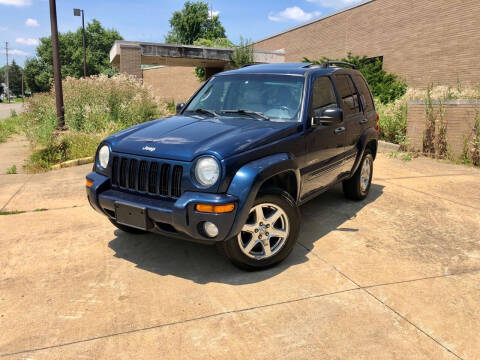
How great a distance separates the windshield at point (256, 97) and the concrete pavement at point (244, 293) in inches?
56.4

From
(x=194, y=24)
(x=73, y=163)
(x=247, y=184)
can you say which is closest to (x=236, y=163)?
(x=247, y=184)

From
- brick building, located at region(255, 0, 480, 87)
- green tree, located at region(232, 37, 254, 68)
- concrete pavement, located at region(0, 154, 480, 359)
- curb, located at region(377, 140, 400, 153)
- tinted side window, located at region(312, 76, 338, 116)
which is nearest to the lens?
concrete pavement, located at region(0, 154, 480, 359)

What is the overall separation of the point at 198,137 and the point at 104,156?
0.99m

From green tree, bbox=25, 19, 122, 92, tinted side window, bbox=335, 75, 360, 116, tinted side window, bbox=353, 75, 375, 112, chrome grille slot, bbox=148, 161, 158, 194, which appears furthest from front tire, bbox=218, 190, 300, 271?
green tree, bbox=25, 19, 122, 92

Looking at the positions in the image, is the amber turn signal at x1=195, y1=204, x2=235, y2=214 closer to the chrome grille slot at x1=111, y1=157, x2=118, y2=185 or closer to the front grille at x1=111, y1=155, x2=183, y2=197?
the front grille at x1=111, y1=155, x2=183, y2=197

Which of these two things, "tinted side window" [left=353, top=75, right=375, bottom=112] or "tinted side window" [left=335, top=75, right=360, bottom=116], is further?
"tinted side window" [left=353, top=75, right=375, bottom=112]

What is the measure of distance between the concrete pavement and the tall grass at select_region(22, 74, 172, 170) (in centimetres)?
379

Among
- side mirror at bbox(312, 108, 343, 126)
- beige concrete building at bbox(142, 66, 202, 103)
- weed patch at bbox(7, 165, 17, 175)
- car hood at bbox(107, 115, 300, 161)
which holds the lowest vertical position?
weed patch at bbox(7, 165, 17, 175)

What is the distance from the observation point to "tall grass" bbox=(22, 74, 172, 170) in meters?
8.76

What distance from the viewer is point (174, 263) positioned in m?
3.86

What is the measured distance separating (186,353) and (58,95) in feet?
30.0

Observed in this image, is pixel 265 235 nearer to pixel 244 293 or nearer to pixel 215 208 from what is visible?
pixel 244 293

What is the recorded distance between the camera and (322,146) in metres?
4.45

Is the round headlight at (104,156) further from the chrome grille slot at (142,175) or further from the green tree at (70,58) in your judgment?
the green tree at (70,58)
